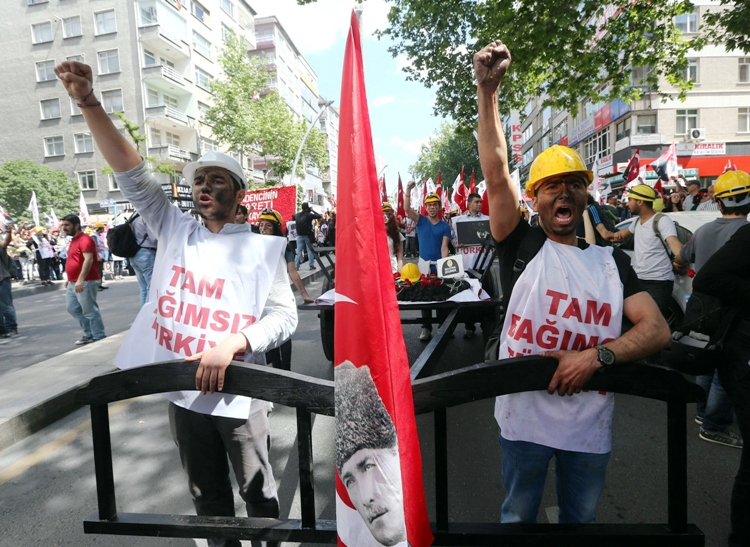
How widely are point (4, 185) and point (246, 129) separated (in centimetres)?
1646

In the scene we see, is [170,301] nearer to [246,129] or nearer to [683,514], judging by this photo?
[683,514]

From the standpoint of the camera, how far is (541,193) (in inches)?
77.6

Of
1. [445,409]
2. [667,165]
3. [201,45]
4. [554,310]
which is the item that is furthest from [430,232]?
[201,45]

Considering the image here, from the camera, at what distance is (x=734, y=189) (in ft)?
11.7

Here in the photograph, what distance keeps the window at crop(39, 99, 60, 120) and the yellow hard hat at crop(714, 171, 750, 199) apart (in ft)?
136

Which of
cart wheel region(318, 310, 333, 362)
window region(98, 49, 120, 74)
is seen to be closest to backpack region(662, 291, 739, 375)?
cart wheel region(318, 310, 333, 362)

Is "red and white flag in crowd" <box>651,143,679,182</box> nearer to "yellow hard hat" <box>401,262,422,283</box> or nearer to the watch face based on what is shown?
"yellow hard hat" <box>401,262,422,283</box>

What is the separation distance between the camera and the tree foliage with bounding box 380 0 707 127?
785cm

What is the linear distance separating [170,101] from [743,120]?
3982cm

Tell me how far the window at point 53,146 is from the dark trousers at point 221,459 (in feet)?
132

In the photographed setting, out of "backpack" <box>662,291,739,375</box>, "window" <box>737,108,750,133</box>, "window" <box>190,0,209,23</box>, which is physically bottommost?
"backpack" <box>662,291,739,375</box>

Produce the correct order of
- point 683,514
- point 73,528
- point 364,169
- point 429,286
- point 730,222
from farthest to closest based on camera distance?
point 429,286, point 730,222, point 73,528, point 683,514, point 364,169

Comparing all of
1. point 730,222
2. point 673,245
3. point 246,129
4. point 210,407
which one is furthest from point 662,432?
point 246,129

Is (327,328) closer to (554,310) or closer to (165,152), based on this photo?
(554,310)
